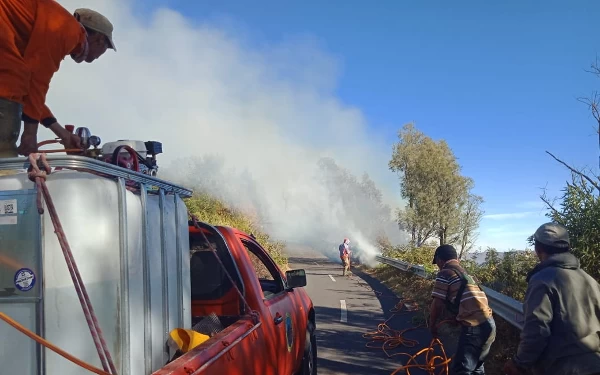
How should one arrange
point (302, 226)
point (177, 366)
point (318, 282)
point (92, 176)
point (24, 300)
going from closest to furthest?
point (24, 300) < point (92, 176) < point (177, 366) < point (318, 282) < point (302, 226)

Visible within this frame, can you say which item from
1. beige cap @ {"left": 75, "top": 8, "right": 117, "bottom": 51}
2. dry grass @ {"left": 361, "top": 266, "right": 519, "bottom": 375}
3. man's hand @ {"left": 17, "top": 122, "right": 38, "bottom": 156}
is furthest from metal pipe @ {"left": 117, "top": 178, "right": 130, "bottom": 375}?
dry grass @ {"left": 361, "top": 266, "right": 519, "bottom": 375}

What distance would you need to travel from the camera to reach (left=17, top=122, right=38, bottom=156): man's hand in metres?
2.79

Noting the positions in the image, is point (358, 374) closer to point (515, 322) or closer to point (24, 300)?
point (515, 322)

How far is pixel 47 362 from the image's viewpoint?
81.8 inches

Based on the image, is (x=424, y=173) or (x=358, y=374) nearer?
(x=358, y=374)

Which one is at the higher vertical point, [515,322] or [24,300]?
[24,300]

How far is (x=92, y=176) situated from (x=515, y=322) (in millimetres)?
4962

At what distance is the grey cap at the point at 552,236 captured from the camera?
→ 3.17m

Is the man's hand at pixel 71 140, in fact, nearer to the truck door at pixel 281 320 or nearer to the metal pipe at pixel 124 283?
the metal pipe at pixel 124 283

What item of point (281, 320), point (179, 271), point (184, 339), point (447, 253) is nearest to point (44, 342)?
point (184, 339)

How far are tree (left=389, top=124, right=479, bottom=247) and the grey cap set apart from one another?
28.0 m

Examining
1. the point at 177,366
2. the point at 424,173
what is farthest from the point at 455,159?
the point at 177,366

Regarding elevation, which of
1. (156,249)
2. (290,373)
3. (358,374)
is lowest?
(358,374)

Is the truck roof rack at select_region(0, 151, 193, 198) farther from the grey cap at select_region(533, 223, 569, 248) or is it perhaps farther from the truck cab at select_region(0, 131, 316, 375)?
the grey cap at select_region(533, 223, 569, 248)
